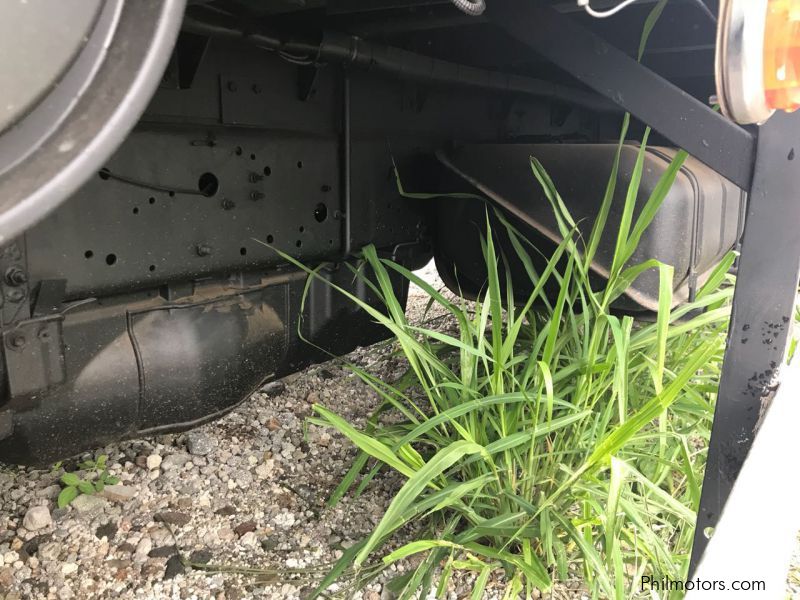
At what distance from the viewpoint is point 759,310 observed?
0.98m

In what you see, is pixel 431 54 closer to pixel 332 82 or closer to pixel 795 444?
pixel 332 82

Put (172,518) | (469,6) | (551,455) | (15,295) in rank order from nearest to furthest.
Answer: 1. (469,6)
2. (15,295)
3. (551,455)
4. (172,518)

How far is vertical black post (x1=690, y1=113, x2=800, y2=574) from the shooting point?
0.96 m

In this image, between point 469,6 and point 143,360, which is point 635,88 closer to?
point 469,6

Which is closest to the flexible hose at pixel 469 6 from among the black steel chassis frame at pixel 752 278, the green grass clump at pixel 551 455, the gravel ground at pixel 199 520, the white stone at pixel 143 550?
the black steel chassis frame at pixel 752 278

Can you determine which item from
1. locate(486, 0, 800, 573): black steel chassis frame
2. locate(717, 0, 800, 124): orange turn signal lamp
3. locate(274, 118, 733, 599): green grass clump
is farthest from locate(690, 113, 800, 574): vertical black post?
locate(717, 0, 800, 124): orange turn signal lamp


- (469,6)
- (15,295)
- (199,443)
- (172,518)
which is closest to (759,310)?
(469,6)

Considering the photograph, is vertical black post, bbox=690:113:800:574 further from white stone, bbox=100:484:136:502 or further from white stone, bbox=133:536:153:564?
white stone, bbox=100:484:136:502

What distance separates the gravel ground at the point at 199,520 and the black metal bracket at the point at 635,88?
2.83ft

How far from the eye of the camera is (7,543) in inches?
52.3

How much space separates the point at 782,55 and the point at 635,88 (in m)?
0.40

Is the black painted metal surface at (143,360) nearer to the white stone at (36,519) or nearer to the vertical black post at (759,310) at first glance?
the white stone at (36,519)

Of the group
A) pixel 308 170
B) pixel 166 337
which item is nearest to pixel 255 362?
pixel 166 337

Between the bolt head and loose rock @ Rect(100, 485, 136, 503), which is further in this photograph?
loose rock @ Rect(100, 485, 136, 503)
